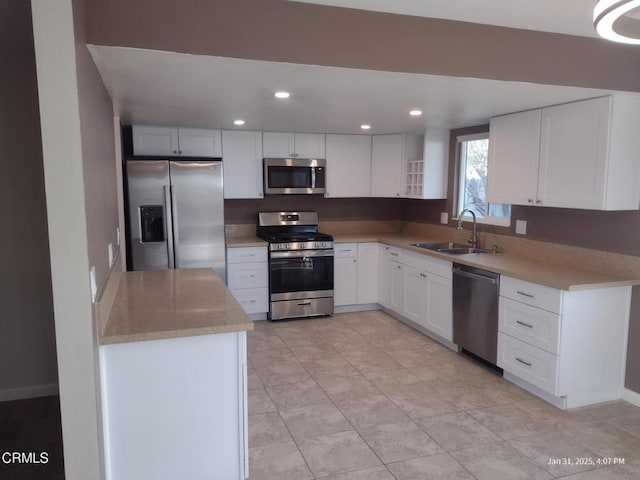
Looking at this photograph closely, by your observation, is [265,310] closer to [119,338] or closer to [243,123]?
[243,123]

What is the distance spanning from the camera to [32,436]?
9.22 feet

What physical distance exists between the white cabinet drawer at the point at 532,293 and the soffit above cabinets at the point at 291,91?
50.4 inches

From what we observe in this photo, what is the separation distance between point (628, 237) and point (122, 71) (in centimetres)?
339

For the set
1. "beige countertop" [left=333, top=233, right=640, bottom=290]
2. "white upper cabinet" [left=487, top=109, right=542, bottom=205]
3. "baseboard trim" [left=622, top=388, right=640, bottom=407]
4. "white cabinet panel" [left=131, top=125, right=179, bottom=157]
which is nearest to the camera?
"beige countertop" [left=333, top=233, right=640, bottom=290]

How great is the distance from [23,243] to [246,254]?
2164mm

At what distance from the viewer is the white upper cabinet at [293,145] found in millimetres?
5121

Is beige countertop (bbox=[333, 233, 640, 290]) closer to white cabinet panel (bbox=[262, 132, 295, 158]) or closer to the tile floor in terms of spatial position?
the tile floor

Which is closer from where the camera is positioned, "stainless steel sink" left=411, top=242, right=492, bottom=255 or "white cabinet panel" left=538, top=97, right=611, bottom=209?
"white cabinet panel" left=538, top=97, right=611, bottom=209

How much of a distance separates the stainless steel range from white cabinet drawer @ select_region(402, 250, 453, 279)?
890 millimetres

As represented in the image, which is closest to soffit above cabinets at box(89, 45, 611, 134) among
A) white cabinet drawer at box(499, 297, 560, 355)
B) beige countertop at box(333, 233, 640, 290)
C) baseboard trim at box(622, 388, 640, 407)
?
beige countertop at box(333, 233, 640, 290)

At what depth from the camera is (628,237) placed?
3176 millimetres

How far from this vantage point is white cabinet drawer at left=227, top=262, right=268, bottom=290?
16.1ft

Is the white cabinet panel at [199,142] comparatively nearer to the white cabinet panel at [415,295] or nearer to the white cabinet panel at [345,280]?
the white cabinet panel at [345,280]

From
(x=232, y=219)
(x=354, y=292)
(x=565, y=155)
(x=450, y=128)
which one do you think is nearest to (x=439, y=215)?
(x=450, y=128)
